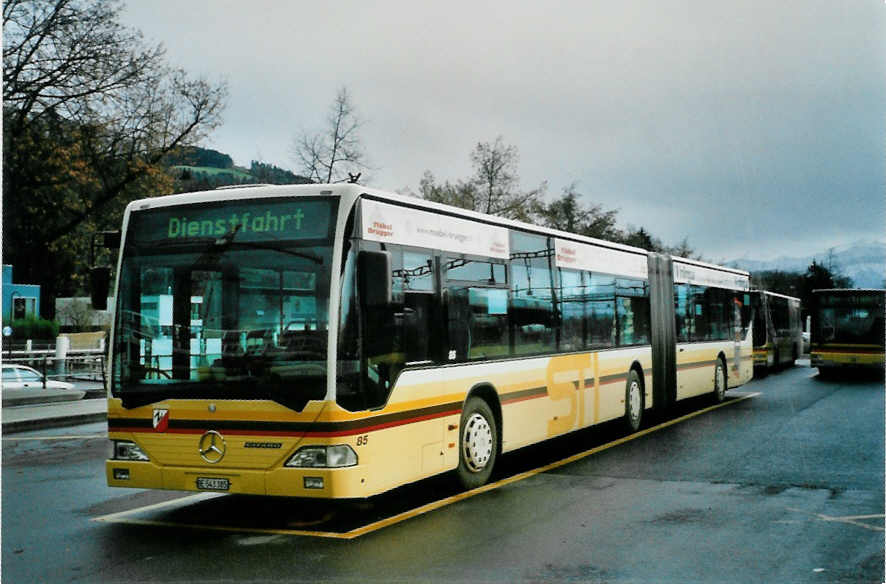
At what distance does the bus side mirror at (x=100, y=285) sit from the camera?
8742 millimetres

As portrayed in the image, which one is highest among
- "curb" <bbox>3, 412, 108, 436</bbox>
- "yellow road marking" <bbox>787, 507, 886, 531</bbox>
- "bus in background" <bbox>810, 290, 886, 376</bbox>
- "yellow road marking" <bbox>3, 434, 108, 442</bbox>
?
"bus in background" <bbox>810, 290, 886, 376</bbox>

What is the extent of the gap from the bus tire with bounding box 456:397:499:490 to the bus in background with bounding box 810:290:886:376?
924 inches

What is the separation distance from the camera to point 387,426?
8.19 metres

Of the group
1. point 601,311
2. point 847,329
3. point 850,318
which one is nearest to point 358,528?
point 601,311

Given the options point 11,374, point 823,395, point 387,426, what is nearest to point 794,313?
point 823,395

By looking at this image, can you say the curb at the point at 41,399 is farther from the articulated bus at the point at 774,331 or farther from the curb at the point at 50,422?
the articulated bus at the point at 774,331

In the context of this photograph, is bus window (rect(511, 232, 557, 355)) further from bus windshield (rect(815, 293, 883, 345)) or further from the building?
the building

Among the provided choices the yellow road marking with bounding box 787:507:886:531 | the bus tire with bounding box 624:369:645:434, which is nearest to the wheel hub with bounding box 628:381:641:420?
the bus tire with bounding box 624:369:645:434

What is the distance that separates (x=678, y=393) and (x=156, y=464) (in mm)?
12000

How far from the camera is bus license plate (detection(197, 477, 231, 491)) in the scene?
25.5 ft

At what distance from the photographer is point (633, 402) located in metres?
15.4

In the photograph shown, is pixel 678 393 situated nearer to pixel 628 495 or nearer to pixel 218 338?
pixel 628 495

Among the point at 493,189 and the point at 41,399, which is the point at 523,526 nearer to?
the point at 41,399

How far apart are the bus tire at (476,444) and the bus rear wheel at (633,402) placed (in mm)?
5351
